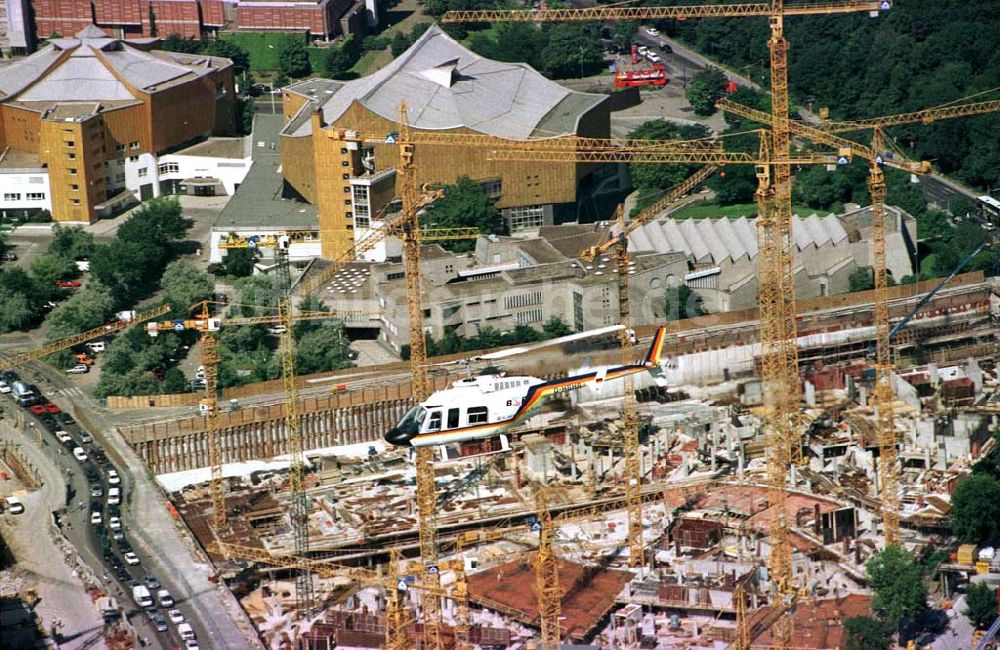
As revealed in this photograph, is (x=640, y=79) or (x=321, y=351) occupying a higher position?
(x=640, y=79)

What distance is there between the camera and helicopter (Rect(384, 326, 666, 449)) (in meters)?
94.2

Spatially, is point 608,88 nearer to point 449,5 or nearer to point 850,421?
point 449,5

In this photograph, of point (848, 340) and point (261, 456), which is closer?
point (261, 456)

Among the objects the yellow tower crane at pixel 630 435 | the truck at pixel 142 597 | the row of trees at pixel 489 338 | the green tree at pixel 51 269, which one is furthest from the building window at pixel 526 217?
the truck at pixel 142 597

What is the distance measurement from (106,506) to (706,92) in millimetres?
62624

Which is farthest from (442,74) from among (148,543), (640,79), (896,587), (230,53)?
(896,587)

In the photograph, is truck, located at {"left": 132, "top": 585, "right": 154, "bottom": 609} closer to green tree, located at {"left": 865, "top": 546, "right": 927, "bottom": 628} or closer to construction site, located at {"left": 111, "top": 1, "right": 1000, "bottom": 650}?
construction site, located at {"left": 111, "top": 1, "right": 1000, "bottom": 650}

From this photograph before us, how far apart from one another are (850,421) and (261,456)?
2567 centimetres

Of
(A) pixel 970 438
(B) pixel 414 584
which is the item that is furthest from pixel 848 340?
(B) pixel 414 584

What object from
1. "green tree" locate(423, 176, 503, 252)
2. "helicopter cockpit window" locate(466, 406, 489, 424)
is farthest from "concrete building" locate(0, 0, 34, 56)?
"helicopter cockpit window" locate(466, 406, 489, 424)

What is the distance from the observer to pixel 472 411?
94.9 m

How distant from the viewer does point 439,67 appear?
136m

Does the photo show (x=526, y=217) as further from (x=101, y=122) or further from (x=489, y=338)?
(x=101, y=122)

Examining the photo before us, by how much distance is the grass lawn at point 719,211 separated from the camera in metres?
132
